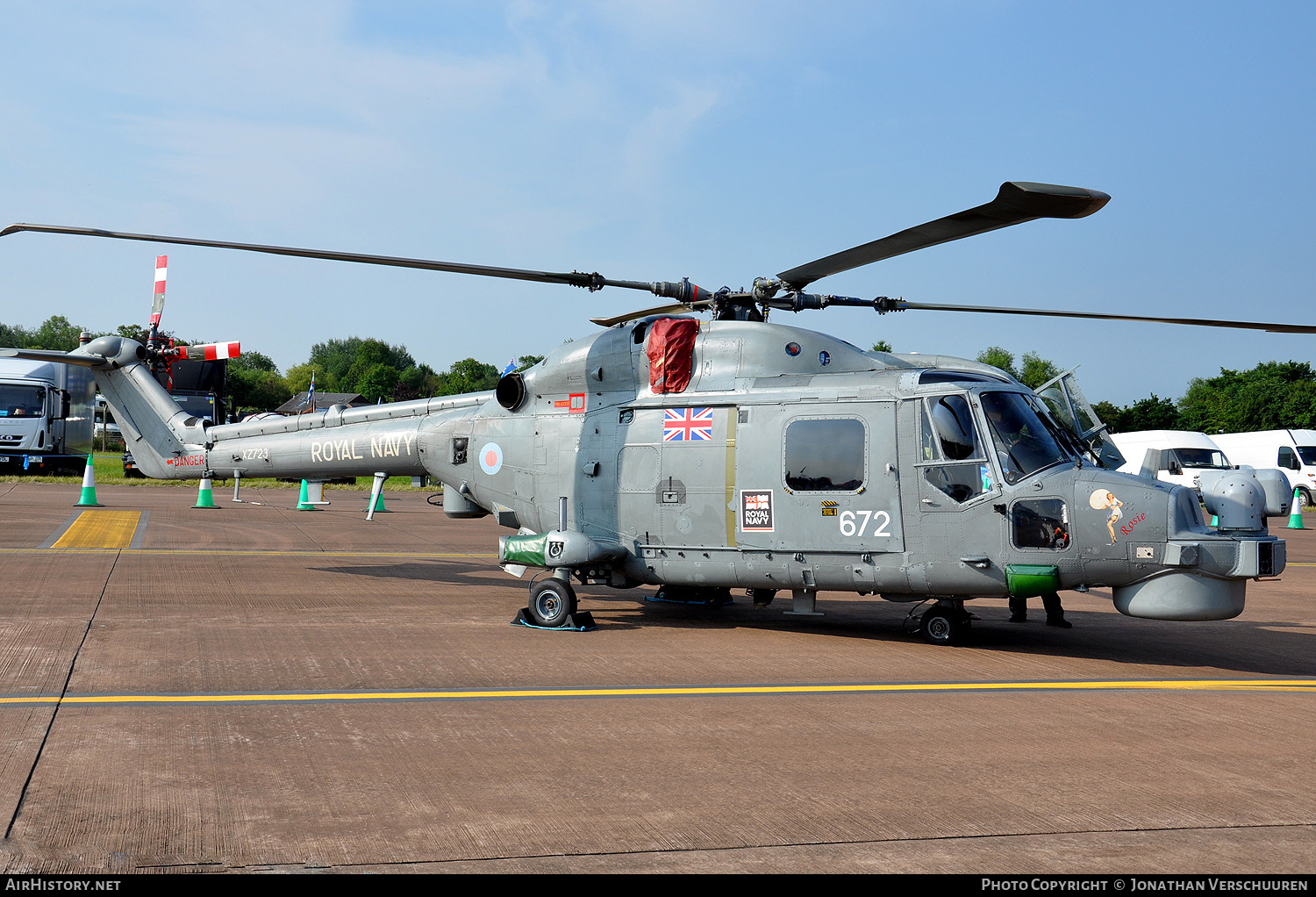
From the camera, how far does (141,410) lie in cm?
1467

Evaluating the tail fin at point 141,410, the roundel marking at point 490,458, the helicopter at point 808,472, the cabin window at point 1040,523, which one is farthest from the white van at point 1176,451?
the tail fin at point 141,410

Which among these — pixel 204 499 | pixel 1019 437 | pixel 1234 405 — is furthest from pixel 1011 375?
pixel 1234 405

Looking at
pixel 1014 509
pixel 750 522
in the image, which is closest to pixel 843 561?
pixel 750 522

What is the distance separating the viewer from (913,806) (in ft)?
16.2

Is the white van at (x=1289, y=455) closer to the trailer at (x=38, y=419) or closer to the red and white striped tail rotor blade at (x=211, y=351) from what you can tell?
the red and white striped tail rotor blade at (x=211, y=351)

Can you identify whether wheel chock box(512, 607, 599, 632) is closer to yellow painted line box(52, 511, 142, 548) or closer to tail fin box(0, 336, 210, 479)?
tail fin box(0, 336, 210, 479)

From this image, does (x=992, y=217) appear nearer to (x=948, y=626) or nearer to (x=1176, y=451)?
(x=948, y=626)

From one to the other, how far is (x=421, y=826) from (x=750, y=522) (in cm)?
563

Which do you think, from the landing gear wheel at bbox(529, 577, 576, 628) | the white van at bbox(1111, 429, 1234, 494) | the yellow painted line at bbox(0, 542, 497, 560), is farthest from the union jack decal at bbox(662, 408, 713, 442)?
the white van at bbox(1111, 429, 1234, 494)

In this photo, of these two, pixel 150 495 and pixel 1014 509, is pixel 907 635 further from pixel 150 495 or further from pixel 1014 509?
pixel 150 495

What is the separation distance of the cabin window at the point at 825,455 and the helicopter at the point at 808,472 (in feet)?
0.06

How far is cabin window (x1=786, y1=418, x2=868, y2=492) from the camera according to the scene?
30.6ft

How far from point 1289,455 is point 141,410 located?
38932mm

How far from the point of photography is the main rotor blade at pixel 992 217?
6883 millimetres
